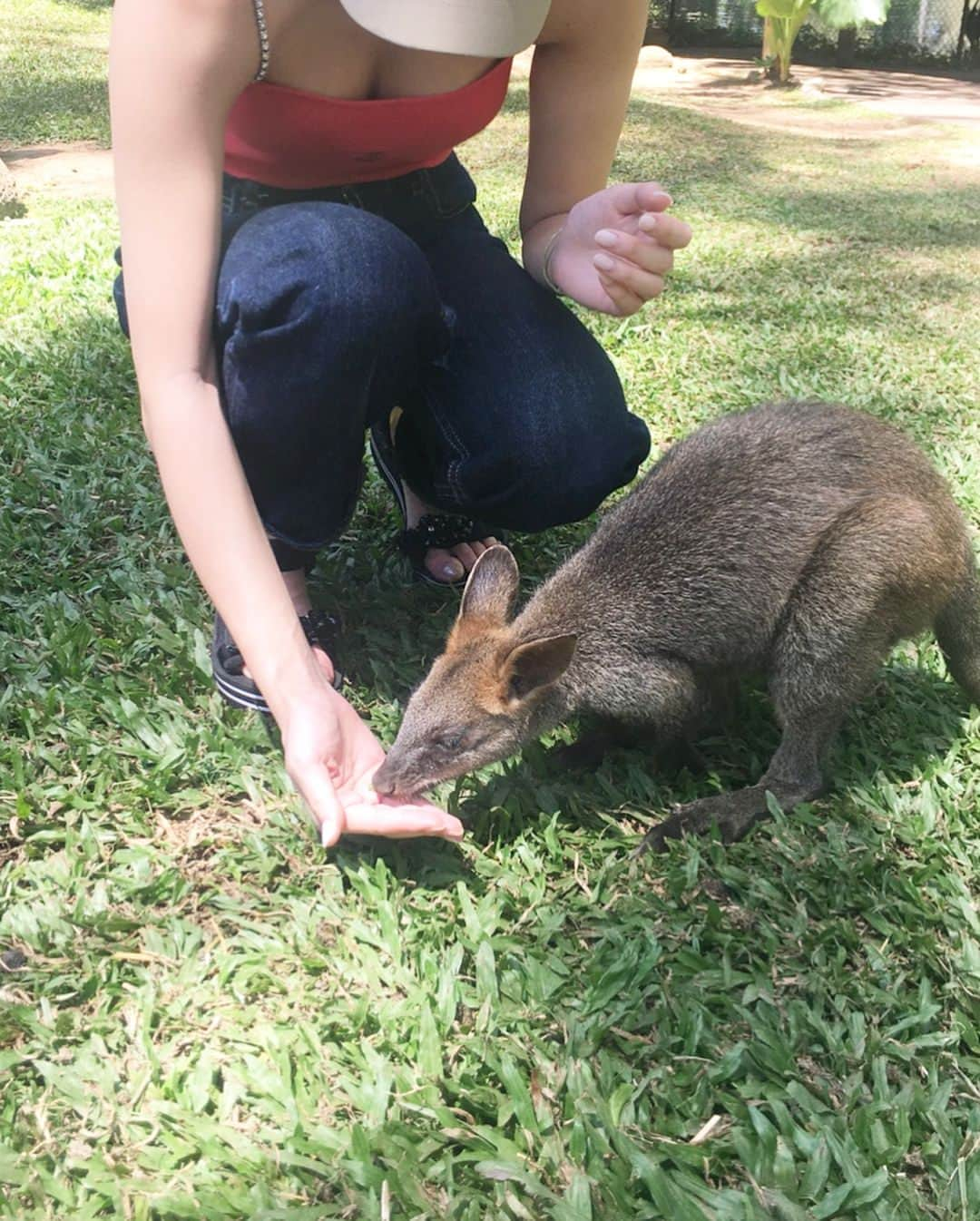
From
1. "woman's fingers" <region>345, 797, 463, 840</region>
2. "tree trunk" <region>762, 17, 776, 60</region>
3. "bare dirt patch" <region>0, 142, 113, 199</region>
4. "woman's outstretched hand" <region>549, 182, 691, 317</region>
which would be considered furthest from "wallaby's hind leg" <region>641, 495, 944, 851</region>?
"tree trunk" <region>762, 17, 776, 60</region>

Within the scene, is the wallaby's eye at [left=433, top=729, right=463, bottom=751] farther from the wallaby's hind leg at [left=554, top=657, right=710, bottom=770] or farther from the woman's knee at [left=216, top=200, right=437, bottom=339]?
the woman's knee at [left=216, top=200, right=437, bottom=339]

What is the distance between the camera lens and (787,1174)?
1249 mm

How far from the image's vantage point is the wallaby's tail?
1.96 metres

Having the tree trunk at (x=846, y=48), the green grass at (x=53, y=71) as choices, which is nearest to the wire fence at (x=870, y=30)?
the tree trunk at (x=846, y=48)

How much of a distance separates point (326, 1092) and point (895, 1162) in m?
0.66

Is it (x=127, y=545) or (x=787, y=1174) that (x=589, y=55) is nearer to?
(x=127, y=545)

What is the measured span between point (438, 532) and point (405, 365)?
535mm

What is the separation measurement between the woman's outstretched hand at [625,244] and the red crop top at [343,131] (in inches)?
10.6

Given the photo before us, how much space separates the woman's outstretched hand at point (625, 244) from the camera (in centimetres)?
166

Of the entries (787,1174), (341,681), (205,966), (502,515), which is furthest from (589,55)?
(787,1174)

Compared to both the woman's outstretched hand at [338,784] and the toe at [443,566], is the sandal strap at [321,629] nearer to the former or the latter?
the toe at [443,566]

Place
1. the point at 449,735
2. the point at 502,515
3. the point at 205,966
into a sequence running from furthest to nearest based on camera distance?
the point at 502,515, the point at 449,735, the point at 205,966

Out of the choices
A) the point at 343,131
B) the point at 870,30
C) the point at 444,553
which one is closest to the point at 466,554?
the point at 444,553

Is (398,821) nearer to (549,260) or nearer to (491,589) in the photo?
(491,589)
